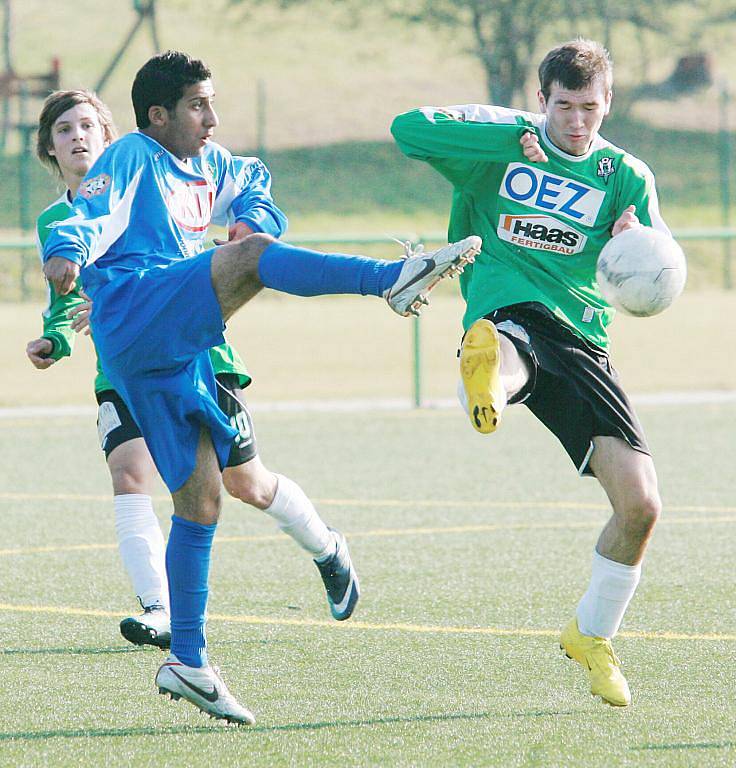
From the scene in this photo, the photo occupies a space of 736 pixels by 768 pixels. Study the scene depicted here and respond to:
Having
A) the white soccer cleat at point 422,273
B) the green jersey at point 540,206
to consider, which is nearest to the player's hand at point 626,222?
the green jersey at point 540,206

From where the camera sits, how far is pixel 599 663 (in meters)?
4.45

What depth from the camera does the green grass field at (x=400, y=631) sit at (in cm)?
406

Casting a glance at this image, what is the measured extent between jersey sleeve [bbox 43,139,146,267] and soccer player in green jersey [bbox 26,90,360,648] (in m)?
0.78

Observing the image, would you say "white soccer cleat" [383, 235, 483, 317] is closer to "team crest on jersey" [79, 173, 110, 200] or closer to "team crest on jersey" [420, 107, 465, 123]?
"team crest on jersey" [79, 173, 110, 200]

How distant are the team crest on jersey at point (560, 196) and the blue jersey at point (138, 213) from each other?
0.87m

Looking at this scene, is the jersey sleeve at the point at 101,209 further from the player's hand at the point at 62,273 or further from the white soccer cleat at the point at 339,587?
the white soccer cleat at the point at 339,587

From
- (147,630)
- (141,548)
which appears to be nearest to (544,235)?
(141,548)

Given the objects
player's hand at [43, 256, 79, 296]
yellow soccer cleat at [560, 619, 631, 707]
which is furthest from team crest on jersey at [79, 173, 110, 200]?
yellow soccer cleat at [560, 619, 631, 707]

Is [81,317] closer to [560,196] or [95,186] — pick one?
[95,186]

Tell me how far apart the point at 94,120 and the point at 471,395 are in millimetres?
2080

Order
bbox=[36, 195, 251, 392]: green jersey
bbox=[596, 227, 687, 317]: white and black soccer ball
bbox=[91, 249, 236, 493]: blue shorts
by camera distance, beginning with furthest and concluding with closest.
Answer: bbox=[36, 195, 251, 392]: green jersey → bbox=[596, 227, 687, 317]: white and black soccer ball → bbox=[91, 249, 236, 493]: blue shorts

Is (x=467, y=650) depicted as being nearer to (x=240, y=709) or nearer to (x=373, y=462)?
(x=240, y=709)

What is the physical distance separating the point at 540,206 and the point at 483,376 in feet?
2.44

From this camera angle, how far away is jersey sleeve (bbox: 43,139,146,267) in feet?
13.4
